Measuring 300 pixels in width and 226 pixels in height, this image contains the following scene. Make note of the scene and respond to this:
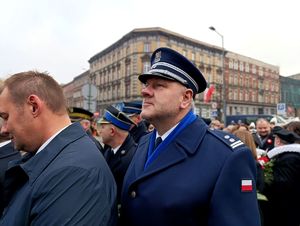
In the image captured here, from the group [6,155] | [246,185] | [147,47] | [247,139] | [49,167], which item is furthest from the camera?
[147,47]

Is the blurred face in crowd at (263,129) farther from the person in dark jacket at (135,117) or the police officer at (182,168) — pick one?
the police officer at (182,168)

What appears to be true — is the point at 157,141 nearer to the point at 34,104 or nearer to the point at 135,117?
the point at 34,104

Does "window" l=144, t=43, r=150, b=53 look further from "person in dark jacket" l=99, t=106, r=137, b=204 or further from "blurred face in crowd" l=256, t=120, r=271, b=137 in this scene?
"person in dark jacket" l=99, t=106, r=137, b=204

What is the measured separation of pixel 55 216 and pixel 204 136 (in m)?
0.97

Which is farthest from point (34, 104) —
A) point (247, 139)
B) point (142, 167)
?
point (247, 139)

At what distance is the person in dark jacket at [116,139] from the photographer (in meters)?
3.52

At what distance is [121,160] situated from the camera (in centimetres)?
346

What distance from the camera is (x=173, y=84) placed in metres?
2.01

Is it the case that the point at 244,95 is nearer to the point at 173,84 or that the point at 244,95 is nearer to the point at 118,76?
the point at 118,76

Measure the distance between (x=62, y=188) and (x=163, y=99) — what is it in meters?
0.84

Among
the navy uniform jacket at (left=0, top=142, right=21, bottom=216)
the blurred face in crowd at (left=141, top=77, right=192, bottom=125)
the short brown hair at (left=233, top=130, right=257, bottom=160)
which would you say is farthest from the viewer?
the short brown hair at (left=233, top=130, right=257, bottom=160)

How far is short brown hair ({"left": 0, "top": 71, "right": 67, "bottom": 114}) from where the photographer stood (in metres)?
1.76

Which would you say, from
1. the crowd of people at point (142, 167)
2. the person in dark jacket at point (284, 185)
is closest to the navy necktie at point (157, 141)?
the crowd of people at point (142, 167)

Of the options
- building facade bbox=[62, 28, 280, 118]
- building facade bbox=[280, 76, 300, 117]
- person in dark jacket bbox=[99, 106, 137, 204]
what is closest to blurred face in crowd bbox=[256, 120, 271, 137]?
person in dark jacket bbox=[99, 106, 137, 204]
